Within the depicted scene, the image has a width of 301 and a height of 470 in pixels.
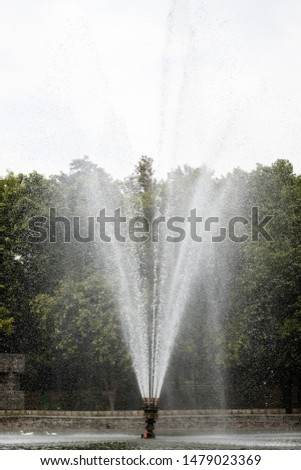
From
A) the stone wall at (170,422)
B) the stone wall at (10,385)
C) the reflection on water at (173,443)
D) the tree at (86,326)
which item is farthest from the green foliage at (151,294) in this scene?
the reflection on water at (173,443)

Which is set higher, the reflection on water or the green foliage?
the green foliage

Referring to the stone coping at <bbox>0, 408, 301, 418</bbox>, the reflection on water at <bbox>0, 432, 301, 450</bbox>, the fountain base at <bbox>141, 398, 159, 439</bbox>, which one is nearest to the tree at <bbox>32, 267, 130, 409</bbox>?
the stone coping at <bbox>0, 408, 301, 418</bbox>

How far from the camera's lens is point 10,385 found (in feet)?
183

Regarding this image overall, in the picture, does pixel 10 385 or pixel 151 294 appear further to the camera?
pixel 151 294

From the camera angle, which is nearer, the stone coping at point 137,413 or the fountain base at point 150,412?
the fountain base at point 150,412

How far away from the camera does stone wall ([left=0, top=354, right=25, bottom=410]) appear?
2191 inches

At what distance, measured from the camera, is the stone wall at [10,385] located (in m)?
55.7

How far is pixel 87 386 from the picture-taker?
6400 cm

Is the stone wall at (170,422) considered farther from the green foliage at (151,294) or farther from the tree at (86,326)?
the tree at (86,326)

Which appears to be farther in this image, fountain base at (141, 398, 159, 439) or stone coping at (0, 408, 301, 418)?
stone coping at (0, 408, 301, 418)

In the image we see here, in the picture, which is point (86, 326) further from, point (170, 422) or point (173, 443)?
point (173, 443)

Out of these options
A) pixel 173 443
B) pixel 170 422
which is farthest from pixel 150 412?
pixel 170 422

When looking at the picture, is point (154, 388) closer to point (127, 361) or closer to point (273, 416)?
point (273, 416)

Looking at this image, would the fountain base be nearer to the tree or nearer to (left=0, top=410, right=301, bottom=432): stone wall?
(left=0, top=410, right=301, bottom=432): stone wall
